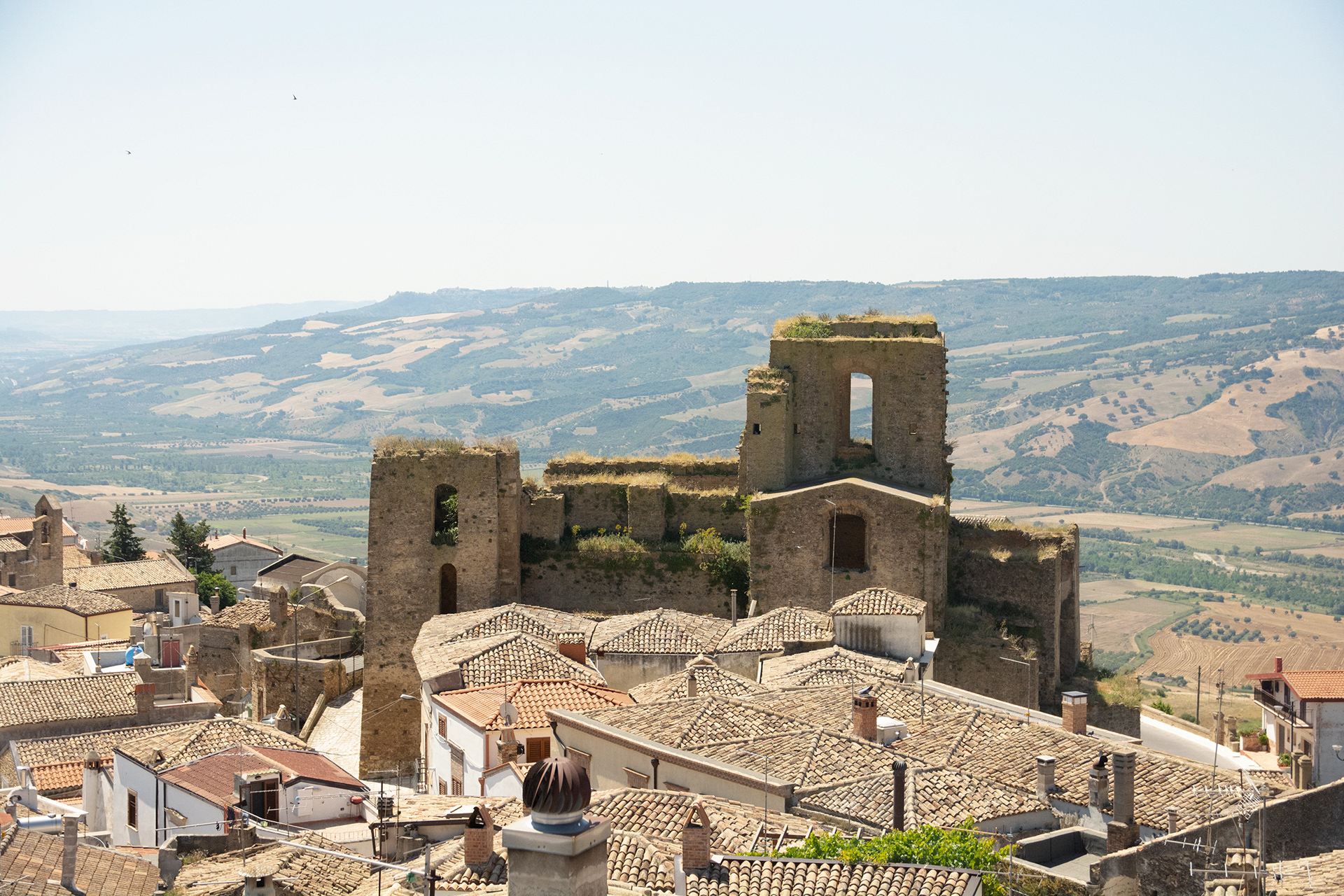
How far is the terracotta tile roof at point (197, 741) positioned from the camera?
2509 cm

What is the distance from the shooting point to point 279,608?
40.5 meters

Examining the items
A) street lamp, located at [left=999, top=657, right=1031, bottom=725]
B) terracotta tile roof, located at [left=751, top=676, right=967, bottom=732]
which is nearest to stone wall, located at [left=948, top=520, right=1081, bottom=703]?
street lamp, located at [left=999, top=657, right=1031, bottom=725]

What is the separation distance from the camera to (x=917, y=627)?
29938 millimetres

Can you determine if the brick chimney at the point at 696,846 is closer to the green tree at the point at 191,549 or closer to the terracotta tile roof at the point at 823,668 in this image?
the terracotta tile roof at the point at 823,668

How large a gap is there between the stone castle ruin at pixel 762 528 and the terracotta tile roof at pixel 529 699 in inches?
273

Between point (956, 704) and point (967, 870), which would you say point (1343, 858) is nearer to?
point (967, 870)

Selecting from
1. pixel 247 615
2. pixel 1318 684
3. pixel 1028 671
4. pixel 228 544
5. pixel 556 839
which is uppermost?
pixel 556 839

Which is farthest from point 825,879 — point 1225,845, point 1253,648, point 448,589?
point 1253,648

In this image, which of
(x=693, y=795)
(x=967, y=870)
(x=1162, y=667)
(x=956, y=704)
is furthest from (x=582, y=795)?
(x=1162, y=667)

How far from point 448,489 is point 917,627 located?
11350 millimetres

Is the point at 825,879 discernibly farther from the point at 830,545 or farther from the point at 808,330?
the point at 808,330

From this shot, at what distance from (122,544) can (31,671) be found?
36.1 m

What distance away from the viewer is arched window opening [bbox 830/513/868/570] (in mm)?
34406

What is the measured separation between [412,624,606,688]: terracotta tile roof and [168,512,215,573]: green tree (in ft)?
141
